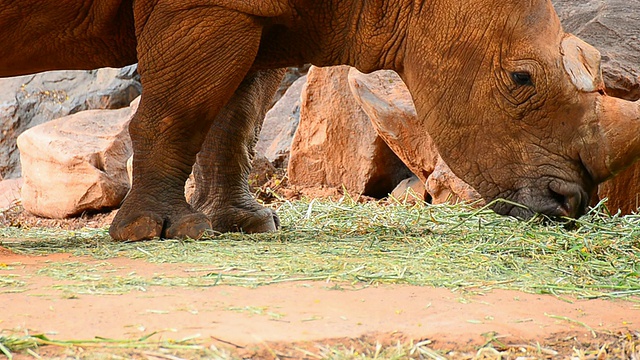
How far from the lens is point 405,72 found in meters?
5.80

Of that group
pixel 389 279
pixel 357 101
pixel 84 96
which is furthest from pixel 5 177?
pixel 389 279

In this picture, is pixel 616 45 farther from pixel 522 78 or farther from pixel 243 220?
pixel 243 220

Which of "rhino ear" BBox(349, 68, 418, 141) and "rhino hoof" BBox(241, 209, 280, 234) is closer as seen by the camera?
"rhino hoof" BBox(241, 209, 280, 234)

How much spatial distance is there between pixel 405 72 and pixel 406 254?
136cm

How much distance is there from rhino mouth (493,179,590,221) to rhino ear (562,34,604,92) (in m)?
0.54

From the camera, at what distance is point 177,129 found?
5.64 metres

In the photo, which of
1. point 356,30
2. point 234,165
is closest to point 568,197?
point 356,30

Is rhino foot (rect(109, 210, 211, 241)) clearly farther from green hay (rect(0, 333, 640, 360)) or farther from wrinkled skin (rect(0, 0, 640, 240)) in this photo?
green hay (rect(0, 333, 640, 360))

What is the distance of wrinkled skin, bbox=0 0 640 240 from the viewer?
17.7ft

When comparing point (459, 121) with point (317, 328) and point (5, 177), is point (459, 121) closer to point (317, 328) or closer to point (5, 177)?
point (317, 328)

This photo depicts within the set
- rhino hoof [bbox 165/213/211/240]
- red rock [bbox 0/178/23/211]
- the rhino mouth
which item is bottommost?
red rock [bbox 0/178/23/211]

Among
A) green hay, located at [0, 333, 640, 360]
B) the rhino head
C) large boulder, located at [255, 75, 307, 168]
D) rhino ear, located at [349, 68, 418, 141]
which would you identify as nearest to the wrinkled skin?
the rhino head

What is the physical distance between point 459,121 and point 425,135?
240cm

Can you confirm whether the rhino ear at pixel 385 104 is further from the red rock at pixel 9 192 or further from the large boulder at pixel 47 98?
the red rock at pixel 9 192
